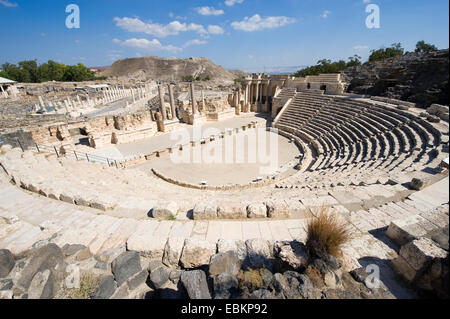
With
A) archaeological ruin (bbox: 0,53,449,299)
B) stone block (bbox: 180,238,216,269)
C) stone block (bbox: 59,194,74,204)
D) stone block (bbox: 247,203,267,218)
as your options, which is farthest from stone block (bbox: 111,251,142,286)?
stone block (bbox: 59,194,74,204)

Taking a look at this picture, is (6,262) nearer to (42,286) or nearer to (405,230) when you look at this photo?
(42,286)

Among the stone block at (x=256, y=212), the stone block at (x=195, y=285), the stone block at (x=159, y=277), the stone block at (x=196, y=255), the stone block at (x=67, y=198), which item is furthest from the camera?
the stone block at (x=67, y=198)

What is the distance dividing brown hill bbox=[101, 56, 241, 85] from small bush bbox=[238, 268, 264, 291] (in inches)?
3200

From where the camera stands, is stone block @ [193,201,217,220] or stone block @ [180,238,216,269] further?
stone block @ [193,201,217,220]

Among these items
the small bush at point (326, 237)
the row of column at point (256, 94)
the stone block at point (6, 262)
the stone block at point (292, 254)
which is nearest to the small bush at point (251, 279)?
the stone block at point (292, 254)

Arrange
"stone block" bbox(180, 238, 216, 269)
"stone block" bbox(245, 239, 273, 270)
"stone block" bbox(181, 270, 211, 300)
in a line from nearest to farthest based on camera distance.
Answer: "stone block" bbox(181, 270, 211, 300) → "stone block" bbox(245, 239, 273, 270) → "stone block" bbox(180, 238, 216, 269)

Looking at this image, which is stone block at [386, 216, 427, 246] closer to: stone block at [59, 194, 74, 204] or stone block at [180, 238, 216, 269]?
stone block at [180, 238, 216, 269]

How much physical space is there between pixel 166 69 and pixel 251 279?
9307 cm

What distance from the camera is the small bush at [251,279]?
8.91 ft

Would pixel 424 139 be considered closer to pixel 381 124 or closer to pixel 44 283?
pixel 381 124

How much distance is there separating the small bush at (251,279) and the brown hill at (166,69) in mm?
81281

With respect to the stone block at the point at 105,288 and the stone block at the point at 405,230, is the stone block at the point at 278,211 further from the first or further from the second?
the stone block at the point at 105,288

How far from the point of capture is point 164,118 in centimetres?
1961

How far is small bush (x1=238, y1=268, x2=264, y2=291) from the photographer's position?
272cm
